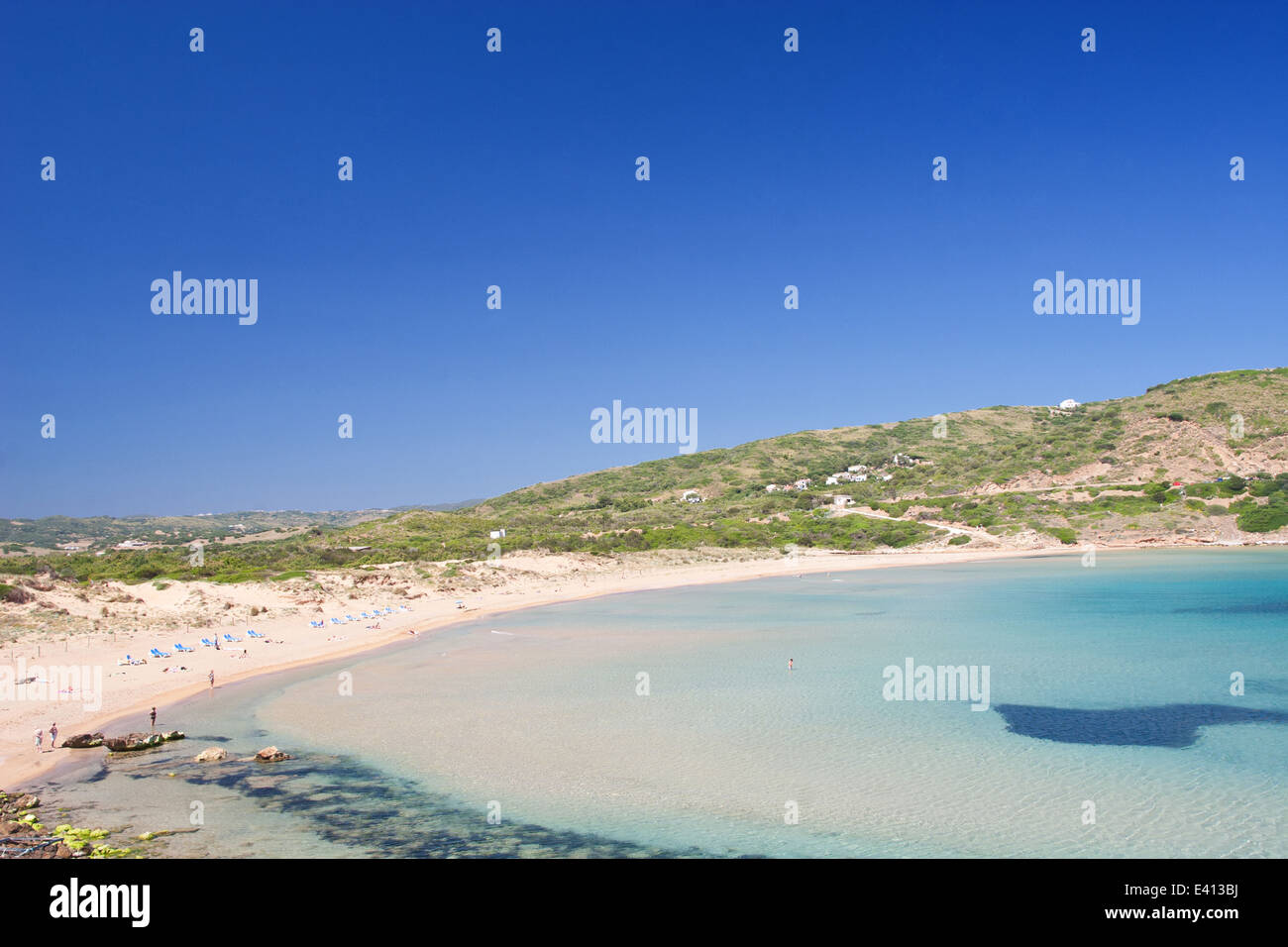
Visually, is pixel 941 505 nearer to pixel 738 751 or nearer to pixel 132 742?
pixel 738 751

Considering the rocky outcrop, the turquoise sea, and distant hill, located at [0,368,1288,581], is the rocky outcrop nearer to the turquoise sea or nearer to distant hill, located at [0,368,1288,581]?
the turquoise sea

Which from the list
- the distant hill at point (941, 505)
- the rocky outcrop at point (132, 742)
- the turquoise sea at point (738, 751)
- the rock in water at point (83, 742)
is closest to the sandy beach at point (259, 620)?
the rock in water at point (83, 742)

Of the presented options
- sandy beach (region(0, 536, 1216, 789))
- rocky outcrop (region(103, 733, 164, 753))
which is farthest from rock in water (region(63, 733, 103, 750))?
sandy beach (region(0, 536, 1216, 789))

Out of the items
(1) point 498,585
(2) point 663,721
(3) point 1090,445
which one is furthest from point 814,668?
(3) point 1090,445

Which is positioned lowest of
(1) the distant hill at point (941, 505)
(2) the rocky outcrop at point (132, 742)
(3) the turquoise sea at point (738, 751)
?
(3) the turquoise sea at point (738, 751)

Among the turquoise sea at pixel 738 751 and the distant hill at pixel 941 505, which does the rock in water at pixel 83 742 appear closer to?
the turquoise sea at pixel 738 751

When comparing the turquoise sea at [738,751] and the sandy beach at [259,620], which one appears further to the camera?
the sandy beach at [259,620]
